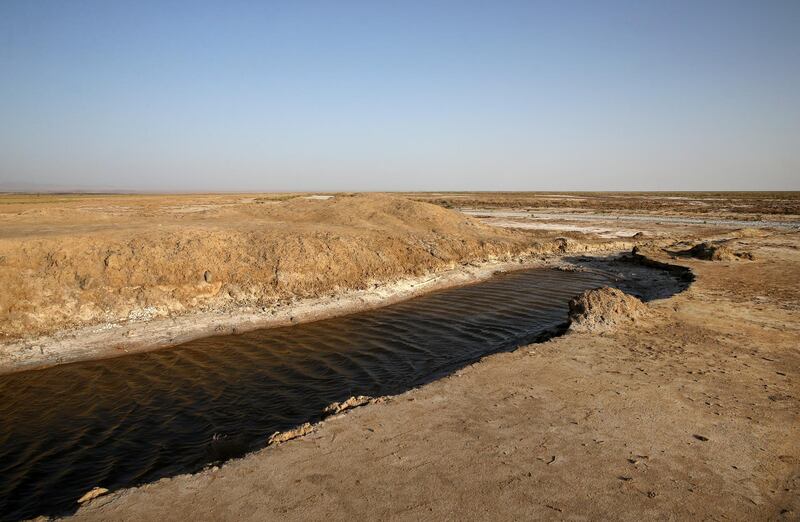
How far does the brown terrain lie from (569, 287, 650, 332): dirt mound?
42mm

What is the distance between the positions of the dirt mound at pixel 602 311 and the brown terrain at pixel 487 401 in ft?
0.14

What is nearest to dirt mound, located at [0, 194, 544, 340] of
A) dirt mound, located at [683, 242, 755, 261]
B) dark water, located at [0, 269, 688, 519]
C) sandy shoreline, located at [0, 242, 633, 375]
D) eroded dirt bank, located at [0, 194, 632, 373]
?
eroded dirt bank, located at [0, 194, 632, 373]

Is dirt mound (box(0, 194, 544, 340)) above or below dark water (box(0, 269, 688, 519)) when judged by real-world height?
above

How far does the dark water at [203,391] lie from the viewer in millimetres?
6023

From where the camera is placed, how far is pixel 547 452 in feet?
17.2

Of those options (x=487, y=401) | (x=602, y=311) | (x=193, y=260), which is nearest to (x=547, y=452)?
(x=487, y=401)

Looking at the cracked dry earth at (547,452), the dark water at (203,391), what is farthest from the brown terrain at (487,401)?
the dark water at (203,391)

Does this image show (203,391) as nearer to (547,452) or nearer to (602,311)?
(547,452)

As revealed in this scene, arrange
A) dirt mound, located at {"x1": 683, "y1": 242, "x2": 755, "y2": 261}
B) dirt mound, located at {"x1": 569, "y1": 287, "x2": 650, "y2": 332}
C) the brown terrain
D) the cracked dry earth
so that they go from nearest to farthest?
the cracked dry earth → the brown terrain → dirt mound, located at {"x1": 569, "y1": 287, "x2": 650, "y2": 332} → dirt mound, located at {"x1": 683, "y1": 242, "x2": 755, "y2": 261}

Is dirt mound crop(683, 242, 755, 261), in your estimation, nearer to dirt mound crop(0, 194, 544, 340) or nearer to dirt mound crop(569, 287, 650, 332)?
dirt mound crop(0, 194, 544, 340)

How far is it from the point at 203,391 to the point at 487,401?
18.2 feet

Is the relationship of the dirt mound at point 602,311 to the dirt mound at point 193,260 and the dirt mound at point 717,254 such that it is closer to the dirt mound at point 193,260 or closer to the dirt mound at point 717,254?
the dirt mound at point 193,260

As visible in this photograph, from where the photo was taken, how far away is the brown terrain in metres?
4.46

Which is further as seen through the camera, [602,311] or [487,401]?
[602,311]
